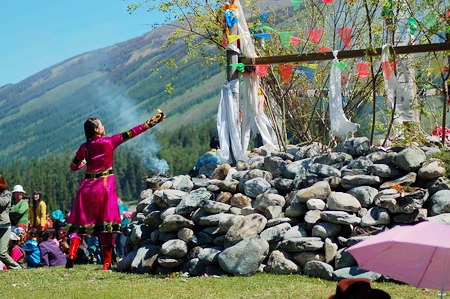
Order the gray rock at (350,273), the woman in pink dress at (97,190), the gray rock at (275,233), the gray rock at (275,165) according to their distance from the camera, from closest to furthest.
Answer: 1. the gray rock at (350,273)
2. the gray rock at (275,233)
3. the woman in pink dress at (97,190)
4. the gray rock at (275,165)

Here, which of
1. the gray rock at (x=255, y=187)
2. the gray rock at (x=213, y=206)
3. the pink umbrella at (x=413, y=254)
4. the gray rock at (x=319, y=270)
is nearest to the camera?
the pink umbrella at (x=413, y=254)

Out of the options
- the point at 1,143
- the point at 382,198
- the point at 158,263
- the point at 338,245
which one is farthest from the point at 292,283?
the point at 1,143

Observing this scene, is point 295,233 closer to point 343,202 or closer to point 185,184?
point 343,202

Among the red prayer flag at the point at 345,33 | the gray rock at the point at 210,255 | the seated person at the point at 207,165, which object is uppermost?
the red prayer flag at the point at 345,33

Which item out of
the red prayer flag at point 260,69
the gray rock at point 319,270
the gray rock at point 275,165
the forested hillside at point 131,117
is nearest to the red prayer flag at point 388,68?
the gray rock at point 275,165

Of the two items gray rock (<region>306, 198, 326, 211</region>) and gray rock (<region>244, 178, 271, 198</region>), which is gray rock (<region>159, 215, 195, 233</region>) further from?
gray rock (<region>306, 198, 326, 211</region>)

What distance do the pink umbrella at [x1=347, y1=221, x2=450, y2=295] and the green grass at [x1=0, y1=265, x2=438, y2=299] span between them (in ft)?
8.36

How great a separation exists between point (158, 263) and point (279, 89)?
6.24 meters

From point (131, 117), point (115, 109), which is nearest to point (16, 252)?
point (131, 117)

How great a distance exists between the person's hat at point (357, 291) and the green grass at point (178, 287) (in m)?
2.99

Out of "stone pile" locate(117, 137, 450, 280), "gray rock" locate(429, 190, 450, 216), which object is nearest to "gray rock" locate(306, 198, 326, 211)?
"stone pile" locate(117, 137, 450, 280)

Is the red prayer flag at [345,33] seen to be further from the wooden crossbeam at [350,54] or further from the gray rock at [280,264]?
the gray rock at [280,264]

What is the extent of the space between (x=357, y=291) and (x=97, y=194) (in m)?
5.85

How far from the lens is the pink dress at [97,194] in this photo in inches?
407
